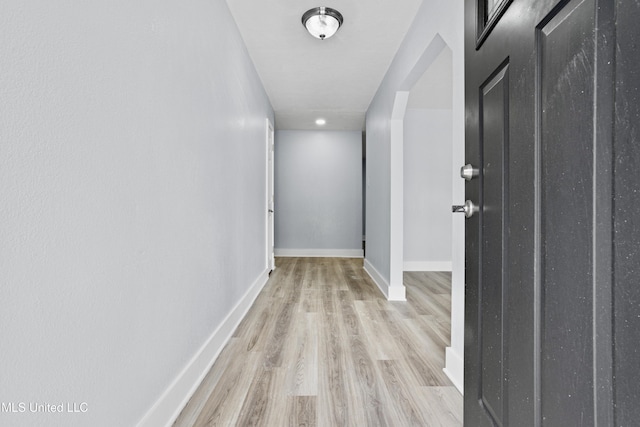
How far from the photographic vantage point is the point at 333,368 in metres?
1.75

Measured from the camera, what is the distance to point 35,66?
0.72 m

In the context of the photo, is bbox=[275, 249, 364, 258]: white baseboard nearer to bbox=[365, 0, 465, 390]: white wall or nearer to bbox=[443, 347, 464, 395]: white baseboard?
bbox=[365, 0, 465, 390]: white wall

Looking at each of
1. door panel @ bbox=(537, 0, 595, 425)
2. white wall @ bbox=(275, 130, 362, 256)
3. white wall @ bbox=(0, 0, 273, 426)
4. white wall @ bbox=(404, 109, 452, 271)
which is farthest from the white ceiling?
door panel @ bbox=(537, 0, 595, 425)

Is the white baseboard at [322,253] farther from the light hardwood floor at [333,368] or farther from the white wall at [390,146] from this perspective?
the light hardwood floor at [333,368]

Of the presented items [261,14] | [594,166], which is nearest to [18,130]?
[594,166]

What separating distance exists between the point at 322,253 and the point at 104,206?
17.3ft

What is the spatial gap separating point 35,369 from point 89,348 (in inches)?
6.2

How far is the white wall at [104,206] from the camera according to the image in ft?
2.25

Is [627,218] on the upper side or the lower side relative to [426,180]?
lower

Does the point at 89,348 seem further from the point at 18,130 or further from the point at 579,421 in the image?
the point at 579,421

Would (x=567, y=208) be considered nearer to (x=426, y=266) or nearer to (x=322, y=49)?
(x=322, y=49)

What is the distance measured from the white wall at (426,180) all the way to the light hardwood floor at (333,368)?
1.64 metres

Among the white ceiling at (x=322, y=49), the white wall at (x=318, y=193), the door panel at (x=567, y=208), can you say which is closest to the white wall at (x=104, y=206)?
the white ceiling at (x=322, y=49)

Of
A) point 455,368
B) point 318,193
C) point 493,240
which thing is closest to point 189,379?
point 455,368
